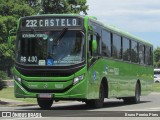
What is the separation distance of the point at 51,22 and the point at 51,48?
105 centimetres

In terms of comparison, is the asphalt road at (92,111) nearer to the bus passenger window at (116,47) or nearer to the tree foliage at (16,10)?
the bus passenger window at (116,47)

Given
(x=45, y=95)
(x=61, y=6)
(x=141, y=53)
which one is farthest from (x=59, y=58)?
(x=61, y=6)

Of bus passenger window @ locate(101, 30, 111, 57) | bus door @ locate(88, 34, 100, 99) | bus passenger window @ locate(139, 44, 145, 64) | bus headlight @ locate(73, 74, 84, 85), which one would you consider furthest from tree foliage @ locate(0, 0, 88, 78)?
bus headlight @ locate(73, 74, 84, 85)

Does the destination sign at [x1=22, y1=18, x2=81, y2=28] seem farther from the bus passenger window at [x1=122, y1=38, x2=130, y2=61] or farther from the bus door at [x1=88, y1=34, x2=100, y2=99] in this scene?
the bus passenger window at [x1=122, y1=38, x2=130, y2=61]

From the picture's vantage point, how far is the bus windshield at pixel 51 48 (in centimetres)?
1989

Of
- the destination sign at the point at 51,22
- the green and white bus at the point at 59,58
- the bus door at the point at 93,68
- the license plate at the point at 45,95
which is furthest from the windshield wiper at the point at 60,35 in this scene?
the license plate at the point at 45,95

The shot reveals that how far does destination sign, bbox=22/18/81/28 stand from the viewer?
66.5 ft

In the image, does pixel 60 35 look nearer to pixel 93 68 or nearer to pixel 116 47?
pixel 93 68

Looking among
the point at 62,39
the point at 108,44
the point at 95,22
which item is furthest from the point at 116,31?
the point at 62,39

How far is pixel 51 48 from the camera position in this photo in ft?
65.9

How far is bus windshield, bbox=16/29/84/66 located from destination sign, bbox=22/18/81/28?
0.30 m

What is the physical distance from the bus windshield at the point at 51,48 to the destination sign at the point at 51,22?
0.97ft

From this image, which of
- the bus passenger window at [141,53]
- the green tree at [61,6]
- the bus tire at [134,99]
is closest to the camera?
the bus tire at [134,99]

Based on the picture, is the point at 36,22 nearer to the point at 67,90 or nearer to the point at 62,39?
the point at 62,39
